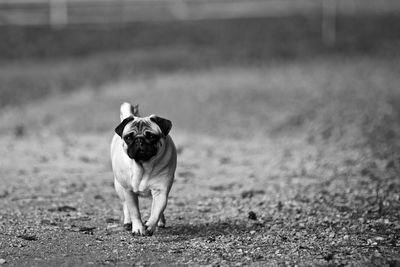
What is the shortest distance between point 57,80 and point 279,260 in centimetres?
1782

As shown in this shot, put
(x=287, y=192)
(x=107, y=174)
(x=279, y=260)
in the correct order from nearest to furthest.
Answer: (x=279, y=260) < (x=287, y=192) < (x=107, y=174)

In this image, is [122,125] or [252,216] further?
[252,216]

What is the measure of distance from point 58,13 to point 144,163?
75.5 ft

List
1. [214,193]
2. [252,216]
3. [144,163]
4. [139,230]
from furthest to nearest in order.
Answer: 1. [214,193]
2. [252,216]
3. [139,230]
4. [144,163]

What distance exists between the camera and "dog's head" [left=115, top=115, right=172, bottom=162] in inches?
291

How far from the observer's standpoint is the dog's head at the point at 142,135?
291 inches

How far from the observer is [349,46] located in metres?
28.8

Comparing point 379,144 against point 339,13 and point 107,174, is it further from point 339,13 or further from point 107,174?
point 339,13

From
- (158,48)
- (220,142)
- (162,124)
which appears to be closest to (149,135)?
(162,124)

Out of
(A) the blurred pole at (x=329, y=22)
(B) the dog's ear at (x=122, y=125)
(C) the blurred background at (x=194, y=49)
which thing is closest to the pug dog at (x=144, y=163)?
(B) the dog's ear at (x=122, y=125)

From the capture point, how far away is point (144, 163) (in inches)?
300

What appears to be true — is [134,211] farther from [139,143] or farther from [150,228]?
[139,143]

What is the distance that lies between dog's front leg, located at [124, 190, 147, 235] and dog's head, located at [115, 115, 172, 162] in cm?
52

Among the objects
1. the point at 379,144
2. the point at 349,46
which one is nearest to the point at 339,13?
the point at 349,46
